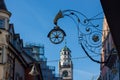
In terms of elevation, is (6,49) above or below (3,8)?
below

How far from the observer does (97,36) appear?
1603 centimetres

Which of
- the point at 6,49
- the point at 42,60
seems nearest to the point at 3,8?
the point at 6,49

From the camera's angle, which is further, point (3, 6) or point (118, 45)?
point (3, 6)

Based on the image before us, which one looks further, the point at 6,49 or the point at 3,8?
the point at 3,8

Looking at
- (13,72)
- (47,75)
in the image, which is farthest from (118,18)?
(47,75)

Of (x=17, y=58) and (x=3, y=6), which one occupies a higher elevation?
(x=3, y=6)

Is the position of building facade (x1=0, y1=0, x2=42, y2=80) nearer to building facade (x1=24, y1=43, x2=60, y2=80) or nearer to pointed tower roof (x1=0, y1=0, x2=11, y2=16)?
pointed tower roof (x1=0, y1=0, x2=11, y2=16)

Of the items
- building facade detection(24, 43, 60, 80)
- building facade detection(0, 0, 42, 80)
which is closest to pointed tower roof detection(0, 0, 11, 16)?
building facade detection(0, 0, 42, 80)

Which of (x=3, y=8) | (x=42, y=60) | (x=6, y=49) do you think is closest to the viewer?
(x=6, y=49)

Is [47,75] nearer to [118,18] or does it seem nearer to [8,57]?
[8,57]

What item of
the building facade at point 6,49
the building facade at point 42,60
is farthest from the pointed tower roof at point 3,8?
the building facade at point 42,60

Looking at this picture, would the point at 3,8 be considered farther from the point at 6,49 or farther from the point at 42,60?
the point at 42,60

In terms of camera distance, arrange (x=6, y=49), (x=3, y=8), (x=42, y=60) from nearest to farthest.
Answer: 1. (x=6, y=49)
2. (x=3, y=8)
3. (x=42, y=60)

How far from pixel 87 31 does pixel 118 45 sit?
171 centimetres
